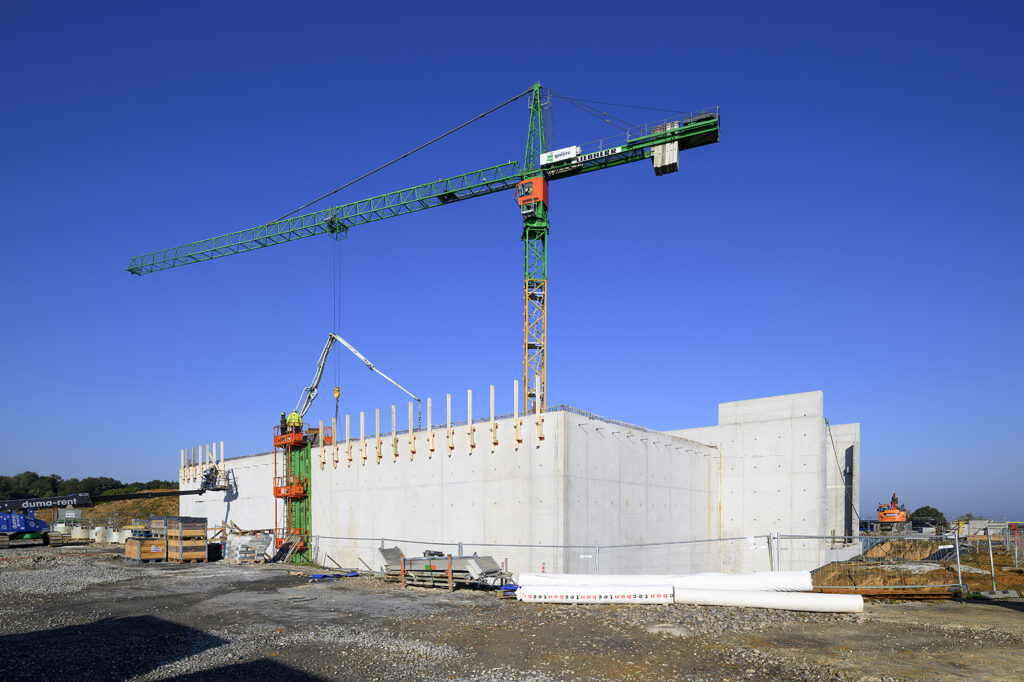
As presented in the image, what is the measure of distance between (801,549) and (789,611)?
20.7 meters

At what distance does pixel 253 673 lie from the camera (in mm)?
12555

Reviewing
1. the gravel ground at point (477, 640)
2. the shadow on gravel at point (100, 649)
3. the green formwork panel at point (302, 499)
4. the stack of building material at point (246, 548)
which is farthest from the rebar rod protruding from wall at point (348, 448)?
the shadow on gravel at point (100, 649)

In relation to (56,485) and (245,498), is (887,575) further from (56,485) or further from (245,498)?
(56,485)

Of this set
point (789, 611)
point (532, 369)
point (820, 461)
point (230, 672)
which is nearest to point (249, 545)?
point (532, 369)

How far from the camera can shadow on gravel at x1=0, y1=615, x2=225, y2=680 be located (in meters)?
12.9

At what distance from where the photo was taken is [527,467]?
26922 millimetres

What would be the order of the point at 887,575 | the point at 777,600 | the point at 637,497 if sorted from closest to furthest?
the point at 777,600 < the point at 887,575 < the point at 637,497

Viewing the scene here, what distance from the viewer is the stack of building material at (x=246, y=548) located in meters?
34.3

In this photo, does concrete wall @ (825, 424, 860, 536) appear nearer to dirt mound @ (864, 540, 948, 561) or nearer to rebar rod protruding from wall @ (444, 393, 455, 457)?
dirt mound @ (864, 540, 948, 561)

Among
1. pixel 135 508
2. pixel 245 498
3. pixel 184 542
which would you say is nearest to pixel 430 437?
pixel 184 542

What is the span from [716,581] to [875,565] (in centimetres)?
881

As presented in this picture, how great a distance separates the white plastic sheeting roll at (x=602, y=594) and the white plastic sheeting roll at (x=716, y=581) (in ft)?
0.50

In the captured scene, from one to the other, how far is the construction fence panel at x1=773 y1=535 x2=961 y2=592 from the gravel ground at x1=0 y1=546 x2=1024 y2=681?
2011 millimetres

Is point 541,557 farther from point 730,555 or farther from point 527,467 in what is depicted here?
point 730,555
